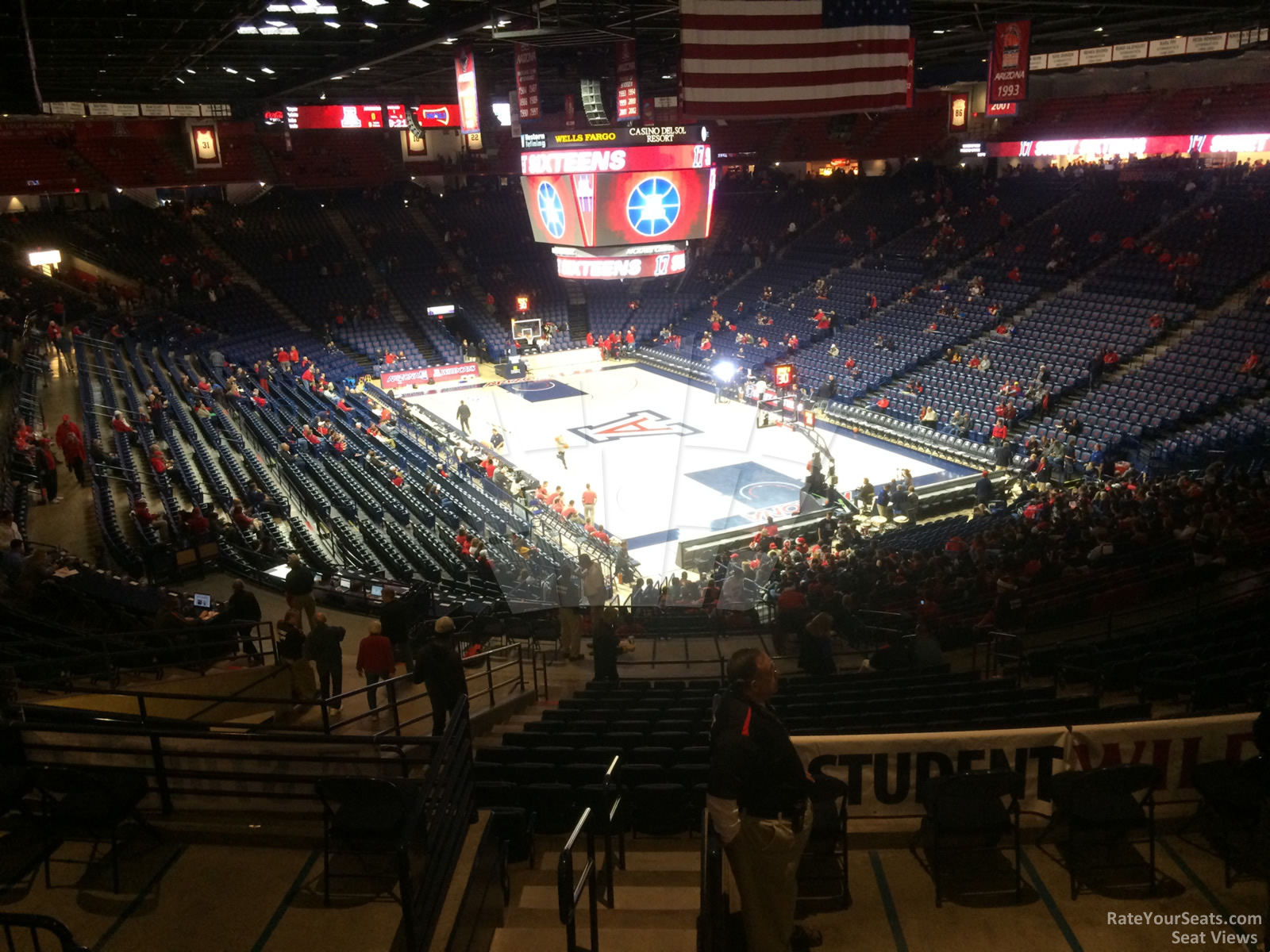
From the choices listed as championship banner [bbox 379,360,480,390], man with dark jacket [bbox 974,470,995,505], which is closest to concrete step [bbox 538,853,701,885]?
man with dark jacket [bbox 974,470,995,505]

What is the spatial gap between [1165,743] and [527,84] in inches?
748

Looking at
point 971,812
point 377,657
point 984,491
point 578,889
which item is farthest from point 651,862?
point 984,491

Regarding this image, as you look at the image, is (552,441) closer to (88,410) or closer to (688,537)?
(688,537)

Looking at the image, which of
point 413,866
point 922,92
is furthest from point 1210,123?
point 413,866

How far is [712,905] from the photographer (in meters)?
3.86

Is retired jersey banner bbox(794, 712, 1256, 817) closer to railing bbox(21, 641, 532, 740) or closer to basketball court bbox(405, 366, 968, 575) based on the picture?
railing bbox(21, 641, 532, 740)

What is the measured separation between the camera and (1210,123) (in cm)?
3244

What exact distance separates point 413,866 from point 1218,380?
22.6 metres

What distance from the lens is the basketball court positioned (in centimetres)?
2097

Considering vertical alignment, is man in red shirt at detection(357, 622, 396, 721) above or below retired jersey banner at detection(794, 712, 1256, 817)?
below

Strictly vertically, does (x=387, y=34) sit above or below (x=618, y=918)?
above

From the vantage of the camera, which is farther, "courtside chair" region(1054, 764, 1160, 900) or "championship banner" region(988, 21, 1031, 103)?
"championship banner" region(988, 21, 1031, 103)

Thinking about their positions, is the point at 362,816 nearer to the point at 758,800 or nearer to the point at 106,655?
the point at 758,800

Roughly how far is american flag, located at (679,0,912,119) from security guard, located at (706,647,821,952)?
8.05m
